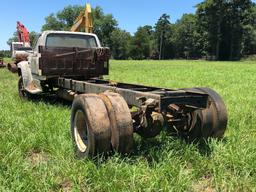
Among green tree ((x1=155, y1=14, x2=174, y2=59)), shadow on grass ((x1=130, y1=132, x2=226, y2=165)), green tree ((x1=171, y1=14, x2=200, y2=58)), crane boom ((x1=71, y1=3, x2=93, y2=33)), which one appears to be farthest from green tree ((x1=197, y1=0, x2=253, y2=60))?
shadow on grass ((x1=130, y1=132, x2=226, y2=165))

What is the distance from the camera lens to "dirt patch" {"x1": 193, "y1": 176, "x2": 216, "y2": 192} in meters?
4.15

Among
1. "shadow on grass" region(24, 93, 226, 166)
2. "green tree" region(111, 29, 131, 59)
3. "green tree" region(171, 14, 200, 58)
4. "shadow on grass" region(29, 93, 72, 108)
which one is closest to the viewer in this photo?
"shadow on grass" region(24, 93, 226, 166)

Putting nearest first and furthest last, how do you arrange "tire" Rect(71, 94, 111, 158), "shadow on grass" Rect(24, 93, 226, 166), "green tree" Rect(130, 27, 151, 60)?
1. "tire" Rect(71, 94, 111, 158)
2. "shadow on grass" Rect(24, 93, 226, 166)
3. "green tree" Rect(130, 27, 151, 60)

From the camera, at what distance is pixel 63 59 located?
364 inches

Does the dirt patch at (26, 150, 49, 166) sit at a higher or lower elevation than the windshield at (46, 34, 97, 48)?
lower

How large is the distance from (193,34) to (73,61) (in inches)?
3216

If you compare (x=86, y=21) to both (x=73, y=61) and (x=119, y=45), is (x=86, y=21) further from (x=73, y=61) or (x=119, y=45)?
(x=119, y=45)

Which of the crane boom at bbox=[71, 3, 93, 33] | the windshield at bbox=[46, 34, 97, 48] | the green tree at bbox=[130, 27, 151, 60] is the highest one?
the crane boom at bbox=[71, 3, 93, 33]

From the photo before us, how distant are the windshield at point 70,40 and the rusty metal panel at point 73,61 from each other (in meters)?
0.75

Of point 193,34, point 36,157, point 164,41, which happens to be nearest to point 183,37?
point 164,41

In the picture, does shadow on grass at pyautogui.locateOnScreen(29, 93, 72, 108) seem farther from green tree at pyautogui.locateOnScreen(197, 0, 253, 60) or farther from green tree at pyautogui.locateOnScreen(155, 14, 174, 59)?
green tree at pyautogui.locateOnScreen(155, 14, 174, 59)

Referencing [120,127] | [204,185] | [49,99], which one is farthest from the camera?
[49,99]

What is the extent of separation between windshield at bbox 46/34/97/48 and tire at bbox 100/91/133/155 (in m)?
5.46

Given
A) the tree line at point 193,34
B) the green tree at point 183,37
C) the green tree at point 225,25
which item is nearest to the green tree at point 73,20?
the tree line at point 193,34
